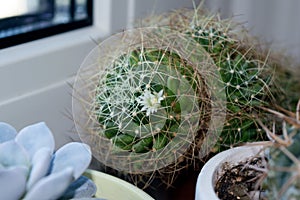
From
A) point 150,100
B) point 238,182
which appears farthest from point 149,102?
point 238,182

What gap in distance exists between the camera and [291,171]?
12.9 inches

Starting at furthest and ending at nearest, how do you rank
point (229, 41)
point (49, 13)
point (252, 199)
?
point (49, 13)
point (229, 41)
point (252, 199)

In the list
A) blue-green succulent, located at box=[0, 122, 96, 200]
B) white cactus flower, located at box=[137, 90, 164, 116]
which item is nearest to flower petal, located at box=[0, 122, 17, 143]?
blue-green succulent, located at box=[0, 122, 96, 200]

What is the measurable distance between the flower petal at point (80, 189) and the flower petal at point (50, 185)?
5cm

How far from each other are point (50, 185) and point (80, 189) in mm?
64

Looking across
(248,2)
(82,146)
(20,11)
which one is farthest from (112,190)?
(248,2)

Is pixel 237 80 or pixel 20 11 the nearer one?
pixel 237 80

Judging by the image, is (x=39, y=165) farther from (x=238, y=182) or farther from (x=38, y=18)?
Answer: (x=38, y=18)

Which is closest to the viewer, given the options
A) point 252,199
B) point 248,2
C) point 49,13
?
point 252,199

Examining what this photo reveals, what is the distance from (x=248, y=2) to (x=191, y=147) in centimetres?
57

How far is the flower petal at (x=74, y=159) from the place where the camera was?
0.41 metres

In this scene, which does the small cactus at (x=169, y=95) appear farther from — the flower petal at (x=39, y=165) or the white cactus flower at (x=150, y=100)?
the flower petal at (x=39, y=165)

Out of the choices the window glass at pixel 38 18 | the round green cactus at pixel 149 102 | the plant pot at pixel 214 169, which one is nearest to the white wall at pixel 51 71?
the window glass at pixel 38 18

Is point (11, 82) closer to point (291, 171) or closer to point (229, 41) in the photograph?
point (229, 41)
